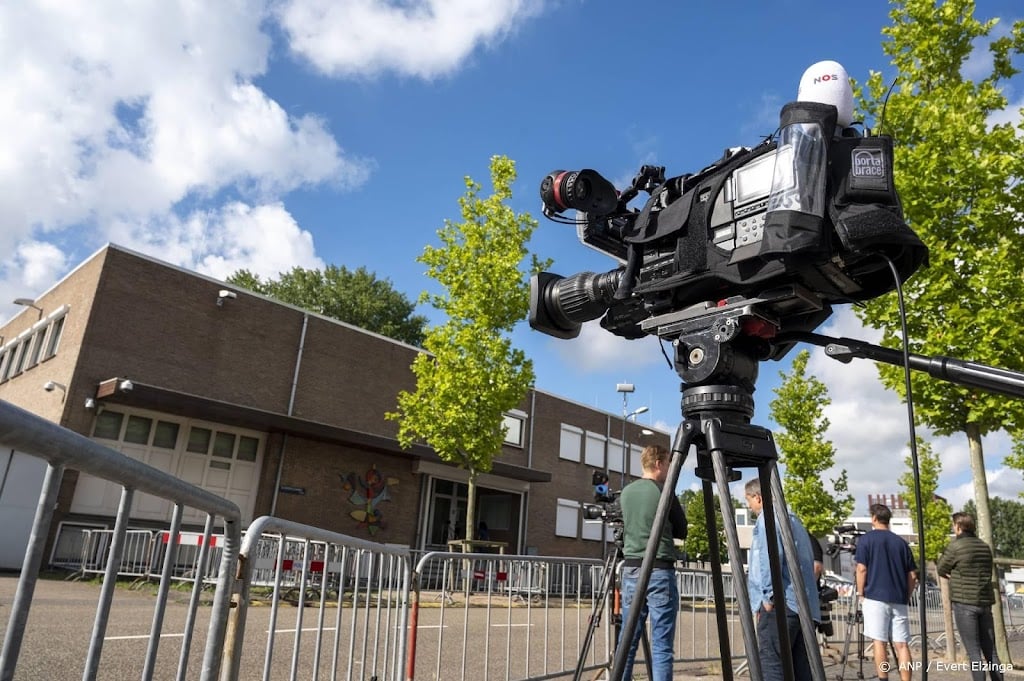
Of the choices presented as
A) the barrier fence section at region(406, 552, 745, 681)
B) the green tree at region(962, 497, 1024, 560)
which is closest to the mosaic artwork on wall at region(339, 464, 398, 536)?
the barrier fence section at region(406, 552, 745, 681)

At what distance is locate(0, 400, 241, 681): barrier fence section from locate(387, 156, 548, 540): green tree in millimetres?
12962

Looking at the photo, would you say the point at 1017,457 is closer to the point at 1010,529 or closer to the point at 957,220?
the point at 957,220

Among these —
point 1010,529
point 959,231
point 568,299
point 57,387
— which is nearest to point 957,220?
point 959,231

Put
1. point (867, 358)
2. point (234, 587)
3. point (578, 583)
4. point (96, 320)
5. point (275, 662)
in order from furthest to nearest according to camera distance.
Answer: point (96, 320) → point (578, 583) → point (275, 662) → point (234, 587) → point (867, 358)

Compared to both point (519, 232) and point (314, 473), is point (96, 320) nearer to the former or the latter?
point (314, 473)

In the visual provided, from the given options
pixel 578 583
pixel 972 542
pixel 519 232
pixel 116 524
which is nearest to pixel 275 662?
pixel 578 583

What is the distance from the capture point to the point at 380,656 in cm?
436

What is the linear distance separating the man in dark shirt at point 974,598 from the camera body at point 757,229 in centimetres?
607

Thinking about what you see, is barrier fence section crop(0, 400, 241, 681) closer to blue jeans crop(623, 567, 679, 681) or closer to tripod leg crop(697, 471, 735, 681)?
tripod leg crop(697, 471, 735, 681)

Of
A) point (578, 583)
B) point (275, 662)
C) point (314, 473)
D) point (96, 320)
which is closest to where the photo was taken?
point (275, 662)

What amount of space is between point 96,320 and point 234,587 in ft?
53.8

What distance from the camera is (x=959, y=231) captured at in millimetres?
8594

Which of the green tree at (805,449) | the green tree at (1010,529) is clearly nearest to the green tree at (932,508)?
the green tree at (805,449)

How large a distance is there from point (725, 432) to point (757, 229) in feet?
2.22
